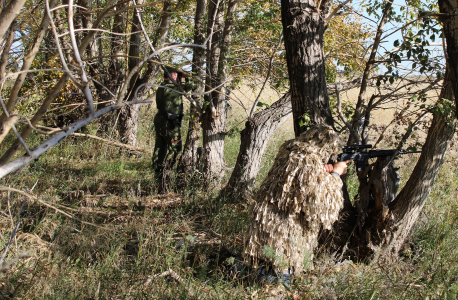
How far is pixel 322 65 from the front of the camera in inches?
145

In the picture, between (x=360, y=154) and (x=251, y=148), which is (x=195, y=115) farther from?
(x=360, y=154)

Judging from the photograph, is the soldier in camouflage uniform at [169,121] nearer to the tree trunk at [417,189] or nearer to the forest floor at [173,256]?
the forest floor at [173,256]

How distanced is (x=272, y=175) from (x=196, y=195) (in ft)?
7.57

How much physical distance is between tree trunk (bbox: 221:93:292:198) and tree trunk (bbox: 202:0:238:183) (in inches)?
17.9

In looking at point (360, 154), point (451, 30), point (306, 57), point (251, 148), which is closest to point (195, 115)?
point (251, 148)

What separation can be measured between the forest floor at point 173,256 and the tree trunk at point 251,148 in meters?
0.30

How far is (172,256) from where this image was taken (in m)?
3.44

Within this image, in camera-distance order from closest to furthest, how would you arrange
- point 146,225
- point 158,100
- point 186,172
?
1. point 146,225
2. point 186,172
3. point 158,100

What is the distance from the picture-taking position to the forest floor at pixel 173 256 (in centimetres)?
281

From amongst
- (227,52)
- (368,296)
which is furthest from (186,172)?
(368,296)

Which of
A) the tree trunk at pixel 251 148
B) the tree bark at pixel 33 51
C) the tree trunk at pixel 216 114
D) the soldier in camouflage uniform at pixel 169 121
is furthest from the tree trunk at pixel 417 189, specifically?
the soldier in camouflage uniform at pixel 169 121

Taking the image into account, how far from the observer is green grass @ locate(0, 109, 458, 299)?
281 cm

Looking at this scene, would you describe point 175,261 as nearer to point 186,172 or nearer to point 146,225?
point 146,225

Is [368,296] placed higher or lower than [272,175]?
lower
